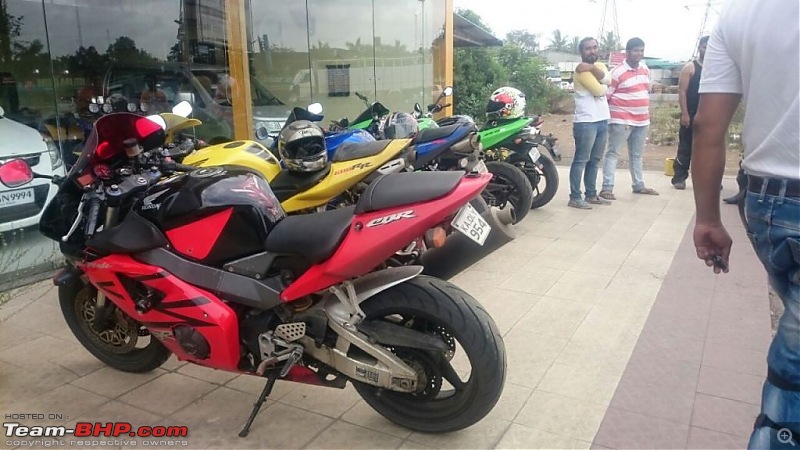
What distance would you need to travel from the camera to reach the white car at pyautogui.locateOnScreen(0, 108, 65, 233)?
174 inches

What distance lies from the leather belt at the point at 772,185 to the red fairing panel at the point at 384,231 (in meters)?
0.83

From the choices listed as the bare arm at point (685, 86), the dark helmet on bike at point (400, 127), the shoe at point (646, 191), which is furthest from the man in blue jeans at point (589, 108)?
the dark helmet on bike at point (400, 127)

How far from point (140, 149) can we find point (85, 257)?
54cm

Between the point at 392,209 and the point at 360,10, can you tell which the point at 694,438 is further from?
the point at 360,10

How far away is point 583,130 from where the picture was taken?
6.62 meters

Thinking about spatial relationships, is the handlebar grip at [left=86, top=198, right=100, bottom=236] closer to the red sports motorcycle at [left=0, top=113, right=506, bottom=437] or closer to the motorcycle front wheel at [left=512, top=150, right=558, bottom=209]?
the red sports motorcycle at [left=0, top=113, right=506, bottom=437]

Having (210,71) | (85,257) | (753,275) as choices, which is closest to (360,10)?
(210,71)

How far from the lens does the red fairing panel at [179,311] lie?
2.39 meters

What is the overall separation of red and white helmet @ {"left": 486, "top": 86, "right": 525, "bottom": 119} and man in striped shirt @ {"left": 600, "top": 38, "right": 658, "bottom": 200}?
4.53 ft

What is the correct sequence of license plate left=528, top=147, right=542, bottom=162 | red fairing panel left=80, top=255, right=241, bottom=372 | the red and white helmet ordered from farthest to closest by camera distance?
the red and white helmet → license plate left=528, top=147, right=542, bottom=162 → red fairing panel left=80, top=255, right=241, bottom=372

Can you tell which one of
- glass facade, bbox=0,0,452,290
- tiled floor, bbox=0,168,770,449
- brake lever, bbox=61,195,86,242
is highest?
glass facade, bbox=0,0,452,290

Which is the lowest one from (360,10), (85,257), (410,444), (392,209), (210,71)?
(410,444)

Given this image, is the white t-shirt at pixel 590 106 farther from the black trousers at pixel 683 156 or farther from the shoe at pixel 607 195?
the black trousers at pixel 683 156

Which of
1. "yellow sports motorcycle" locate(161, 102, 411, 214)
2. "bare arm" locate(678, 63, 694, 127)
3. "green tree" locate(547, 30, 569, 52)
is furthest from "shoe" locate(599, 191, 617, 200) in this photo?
"green tree" locate(547, 30, 569, 52)
